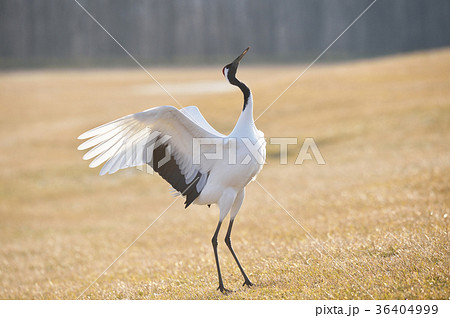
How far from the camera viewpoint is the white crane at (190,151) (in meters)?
6.29

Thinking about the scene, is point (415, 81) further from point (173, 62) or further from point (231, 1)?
point (231, 1)

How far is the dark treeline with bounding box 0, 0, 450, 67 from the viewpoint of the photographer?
4328 inches

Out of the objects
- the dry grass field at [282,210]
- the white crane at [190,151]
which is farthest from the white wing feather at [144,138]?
the dry grass field at [282,210]

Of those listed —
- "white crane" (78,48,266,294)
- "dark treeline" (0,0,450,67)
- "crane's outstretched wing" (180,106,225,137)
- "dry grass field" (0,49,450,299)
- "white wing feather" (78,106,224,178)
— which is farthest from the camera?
"dark treeline" (0,0,450,67)

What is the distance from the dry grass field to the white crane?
127 centimetres

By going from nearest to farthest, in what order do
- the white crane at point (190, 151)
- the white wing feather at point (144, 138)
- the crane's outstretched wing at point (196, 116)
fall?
1. the white wing feather at point (144, 138)
2. the white crane at point (190, 151)
3. the crane's outstretched wing at point (196, 116)

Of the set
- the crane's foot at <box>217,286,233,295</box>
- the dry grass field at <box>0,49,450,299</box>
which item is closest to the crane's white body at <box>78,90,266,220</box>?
the crane's foot at <box>217,286,233,295</box>

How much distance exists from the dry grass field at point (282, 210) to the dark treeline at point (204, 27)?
78.4 m

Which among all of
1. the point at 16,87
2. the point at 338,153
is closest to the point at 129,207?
the point at 338,153

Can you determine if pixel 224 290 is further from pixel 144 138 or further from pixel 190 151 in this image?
pixel 144 138

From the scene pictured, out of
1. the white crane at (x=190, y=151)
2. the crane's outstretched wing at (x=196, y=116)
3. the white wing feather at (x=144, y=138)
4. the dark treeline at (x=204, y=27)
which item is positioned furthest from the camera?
the dark treeline at (x=204, y=27)

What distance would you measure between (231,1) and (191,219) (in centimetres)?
10903

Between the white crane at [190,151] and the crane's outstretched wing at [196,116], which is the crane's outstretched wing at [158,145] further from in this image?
the crane's outstretched wing at [196,116]

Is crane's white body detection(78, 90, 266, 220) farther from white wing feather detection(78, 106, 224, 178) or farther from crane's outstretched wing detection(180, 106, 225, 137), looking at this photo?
crane's outstretched wing detection(180, 106, 225, 137)
